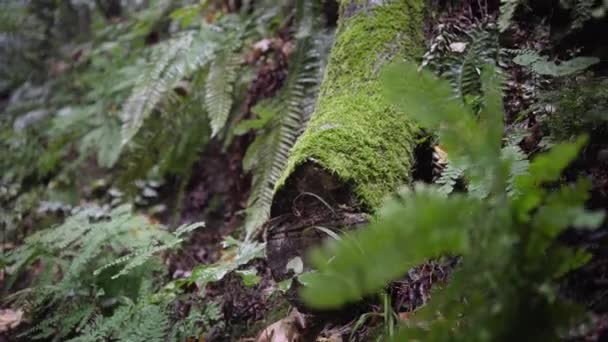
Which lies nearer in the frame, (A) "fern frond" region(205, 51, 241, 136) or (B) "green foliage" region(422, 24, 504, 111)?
(B) "green foliage" region(422, 24, 504, 111)

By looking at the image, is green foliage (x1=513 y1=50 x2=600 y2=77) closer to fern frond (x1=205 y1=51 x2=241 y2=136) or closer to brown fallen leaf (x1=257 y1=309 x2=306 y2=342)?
brown fallen leaf (x1=257 y1=309 x2=306 y2=342)

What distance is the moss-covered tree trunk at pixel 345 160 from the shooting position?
1684 mm

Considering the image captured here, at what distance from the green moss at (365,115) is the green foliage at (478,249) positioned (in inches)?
24.6

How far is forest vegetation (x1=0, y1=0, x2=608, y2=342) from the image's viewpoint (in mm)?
975

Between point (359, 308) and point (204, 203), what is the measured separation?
1984mm

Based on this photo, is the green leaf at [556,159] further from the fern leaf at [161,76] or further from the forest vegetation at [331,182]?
the fern leaf at [161,76]

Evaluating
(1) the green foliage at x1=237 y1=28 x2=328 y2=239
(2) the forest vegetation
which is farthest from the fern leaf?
(1) the green foliage at x1=237 y1=28 x2=328 y2=239

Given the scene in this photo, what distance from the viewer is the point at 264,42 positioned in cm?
345

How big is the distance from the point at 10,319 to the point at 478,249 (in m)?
2.50

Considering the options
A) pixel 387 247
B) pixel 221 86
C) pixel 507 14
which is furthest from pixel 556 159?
pixel 221 86

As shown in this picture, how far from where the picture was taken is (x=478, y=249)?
0.97 metres

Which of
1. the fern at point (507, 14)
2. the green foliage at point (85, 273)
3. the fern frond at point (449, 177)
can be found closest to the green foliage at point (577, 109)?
the fern frond at point (449, 177)

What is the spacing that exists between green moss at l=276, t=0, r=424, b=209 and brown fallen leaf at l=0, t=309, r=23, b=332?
1.75m

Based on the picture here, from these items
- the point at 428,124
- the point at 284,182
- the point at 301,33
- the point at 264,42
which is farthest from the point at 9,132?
the point at 428,124
